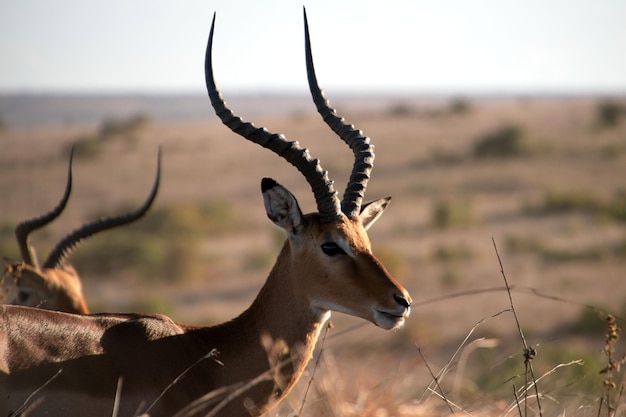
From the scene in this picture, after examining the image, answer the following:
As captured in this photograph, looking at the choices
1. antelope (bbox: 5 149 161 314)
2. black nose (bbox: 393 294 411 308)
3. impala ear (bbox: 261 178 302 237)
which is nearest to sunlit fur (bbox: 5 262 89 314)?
antelope (bbox: 5 149 161 314)

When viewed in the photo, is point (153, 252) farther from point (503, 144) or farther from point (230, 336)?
point (503, 144)

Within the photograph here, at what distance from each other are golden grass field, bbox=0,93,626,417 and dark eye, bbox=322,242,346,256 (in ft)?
3.17

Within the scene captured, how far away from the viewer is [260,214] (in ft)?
125

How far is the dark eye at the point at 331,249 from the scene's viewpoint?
21.0ft

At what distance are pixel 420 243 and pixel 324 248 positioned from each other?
25.7 metres

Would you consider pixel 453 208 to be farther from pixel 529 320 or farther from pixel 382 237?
pixel 529 320

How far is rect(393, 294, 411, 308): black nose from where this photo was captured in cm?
605

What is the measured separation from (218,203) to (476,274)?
583 inches

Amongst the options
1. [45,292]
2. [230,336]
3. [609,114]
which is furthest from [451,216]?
[609,114]

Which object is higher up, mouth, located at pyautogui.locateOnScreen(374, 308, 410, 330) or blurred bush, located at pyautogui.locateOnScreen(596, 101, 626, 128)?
mouth, located at pyautogui.locateOnScreen(374, 308, 410, 330)

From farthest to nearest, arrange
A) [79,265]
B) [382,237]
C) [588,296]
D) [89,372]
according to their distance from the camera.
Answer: [382,237] < [79,265] < [588,296] < [89,372]

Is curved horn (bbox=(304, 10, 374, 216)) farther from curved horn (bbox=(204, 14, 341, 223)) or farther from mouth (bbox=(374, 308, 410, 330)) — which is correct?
mouth (bbox=(374, 308, 410, 330))

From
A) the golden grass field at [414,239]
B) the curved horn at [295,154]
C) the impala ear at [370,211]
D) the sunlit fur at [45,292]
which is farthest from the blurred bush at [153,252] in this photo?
the curved horn at [295,154]

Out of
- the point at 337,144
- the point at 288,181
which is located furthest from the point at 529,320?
the point at 337,144
